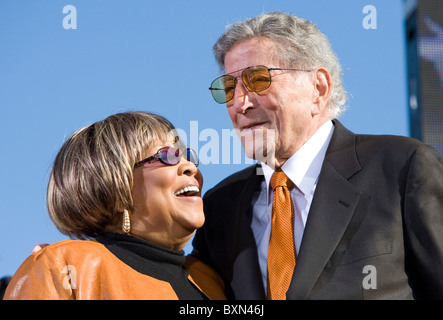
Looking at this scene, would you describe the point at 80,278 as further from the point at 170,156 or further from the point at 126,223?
the point at 170,156

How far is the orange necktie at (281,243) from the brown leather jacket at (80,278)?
1.57 feet

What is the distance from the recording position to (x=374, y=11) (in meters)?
3.72

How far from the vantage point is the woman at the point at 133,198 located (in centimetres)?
288

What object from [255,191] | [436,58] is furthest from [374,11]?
[436,58]

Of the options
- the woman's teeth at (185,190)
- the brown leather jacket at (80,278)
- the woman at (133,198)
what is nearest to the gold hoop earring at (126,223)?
the woman at (133,198)

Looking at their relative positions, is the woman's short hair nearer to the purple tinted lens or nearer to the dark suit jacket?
the purple tinted lens

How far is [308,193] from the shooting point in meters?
3.10

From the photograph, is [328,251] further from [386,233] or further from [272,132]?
[272,132]

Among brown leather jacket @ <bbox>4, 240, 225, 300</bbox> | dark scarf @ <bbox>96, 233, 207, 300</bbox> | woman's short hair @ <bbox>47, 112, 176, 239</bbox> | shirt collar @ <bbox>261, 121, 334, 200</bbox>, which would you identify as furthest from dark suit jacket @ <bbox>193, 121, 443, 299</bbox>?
woman's short hair @ <bbox>47, 112, 176, 239</bbox>

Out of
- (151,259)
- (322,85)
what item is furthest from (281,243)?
(322,85)

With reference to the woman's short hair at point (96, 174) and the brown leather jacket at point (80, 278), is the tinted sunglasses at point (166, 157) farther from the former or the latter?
the brown leather jacket at point (80, 278)

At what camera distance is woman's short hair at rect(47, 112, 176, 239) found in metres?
2.89
